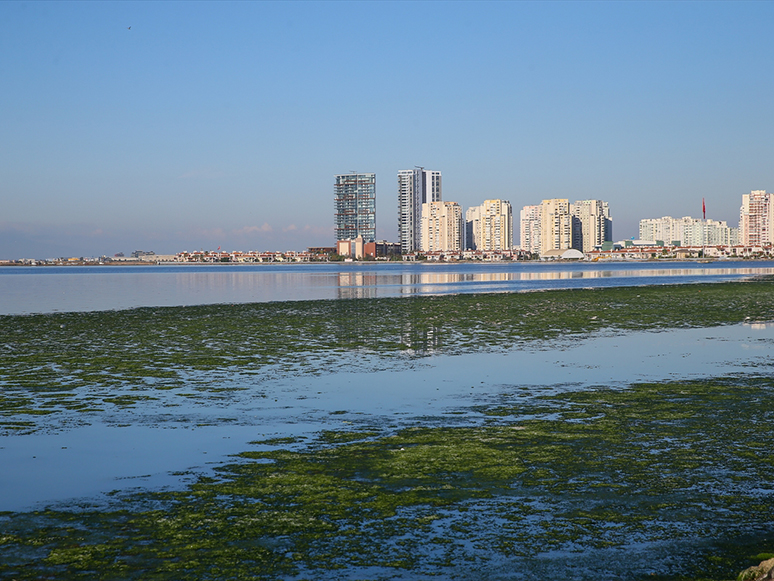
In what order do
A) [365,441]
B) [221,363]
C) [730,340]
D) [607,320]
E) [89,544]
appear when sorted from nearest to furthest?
[89,544] → [365,441] → [221,363] → [730,340] → [607,320]

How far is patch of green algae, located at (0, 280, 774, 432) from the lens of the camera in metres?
16.9

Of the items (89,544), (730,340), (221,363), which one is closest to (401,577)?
(89,544)

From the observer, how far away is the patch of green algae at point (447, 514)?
657cm

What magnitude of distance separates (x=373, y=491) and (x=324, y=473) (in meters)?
1.03

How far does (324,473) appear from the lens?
9547mm

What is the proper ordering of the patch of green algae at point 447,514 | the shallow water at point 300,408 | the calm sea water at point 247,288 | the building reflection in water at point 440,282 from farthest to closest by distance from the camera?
the building reflection in water at point 440,282 → the calm sea water at point 247,288 → the shallow water at point 300,408 → the patch of green algae at point 447,514

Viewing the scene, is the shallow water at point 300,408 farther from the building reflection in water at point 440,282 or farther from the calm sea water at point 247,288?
the building reflection in water at point 440,282

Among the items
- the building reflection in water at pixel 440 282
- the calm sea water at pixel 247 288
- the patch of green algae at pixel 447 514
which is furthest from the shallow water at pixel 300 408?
the building reflection in water at pixel 440 282

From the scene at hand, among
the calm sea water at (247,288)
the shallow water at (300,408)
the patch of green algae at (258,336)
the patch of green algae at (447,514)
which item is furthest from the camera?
the calm sea water at (247,288)

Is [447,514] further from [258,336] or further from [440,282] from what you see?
[440,282]

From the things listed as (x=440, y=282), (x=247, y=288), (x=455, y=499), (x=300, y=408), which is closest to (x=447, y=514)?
(x=455, y=499)

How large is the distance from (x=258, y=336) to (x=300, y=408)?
43.7 feet

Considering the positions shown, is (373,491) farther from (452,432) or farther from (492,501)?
(452,432)

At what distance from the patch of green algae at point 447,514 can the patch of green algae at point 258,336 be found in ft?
20.3
